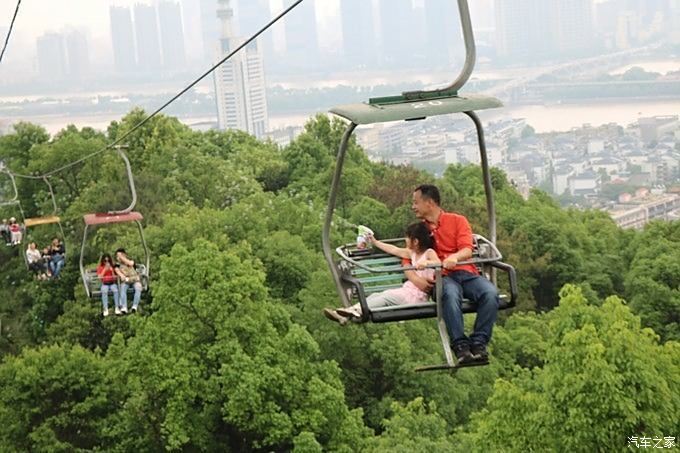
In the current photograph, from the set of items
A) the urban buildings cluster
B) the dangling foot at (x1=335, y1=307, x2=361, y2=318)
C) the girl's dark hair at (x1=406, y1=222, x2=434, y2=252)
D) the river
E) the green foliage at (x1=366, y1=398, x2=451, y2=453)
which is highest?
the girl's dark hair at (x1=406, y1=222, x2=434, y2=252)

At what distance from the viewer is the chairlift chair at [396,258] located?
1053 centimetres

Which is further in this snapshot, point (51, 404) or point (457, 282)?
point (51, 404)

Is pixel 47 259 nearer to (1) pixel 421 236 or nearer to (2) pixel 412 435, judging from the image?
(2) pixel 412 435

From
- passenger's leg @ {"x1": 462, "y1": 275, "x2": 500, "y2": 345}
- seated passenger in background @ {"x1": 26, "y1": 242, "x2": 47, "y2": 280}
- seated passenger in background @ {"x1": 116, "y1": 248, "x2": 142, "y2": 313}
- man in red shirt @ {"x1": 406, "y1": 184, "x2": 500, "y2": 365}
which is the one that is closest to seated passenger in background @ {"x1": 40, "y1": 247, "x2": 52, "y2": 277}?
seated passenger in background @ {"x1": 26, "y1": 242, "x2": 47, "y2": 280}

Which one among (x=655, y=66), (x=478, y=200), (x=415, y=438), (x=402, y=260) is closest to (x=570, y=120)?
(x=655, y=66)

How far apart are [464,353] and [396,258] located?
1.75 meters

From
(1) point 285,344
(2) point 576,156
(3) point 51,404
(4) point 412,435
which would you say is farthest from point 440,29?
(4) point 412,435

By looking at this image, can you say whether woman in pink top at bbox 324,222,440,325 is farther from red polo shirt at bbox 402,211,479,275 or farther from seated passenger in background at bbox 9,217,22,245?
seated passenger in background at bbox 9,217,22,245

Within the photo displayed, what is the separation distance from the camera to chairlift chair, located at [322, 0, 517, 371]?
34.6ft

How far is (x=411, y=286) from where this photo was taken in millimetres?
12406

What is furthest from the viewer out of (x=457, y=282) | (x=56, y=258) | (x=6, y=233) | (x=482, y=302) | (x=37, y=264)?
(x=6, y=233)

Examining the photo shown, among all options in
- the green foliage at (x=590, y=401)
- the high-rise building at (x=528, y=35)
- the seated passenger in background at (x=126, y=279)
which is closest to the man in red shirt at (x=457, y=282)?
the seated passenger in background at (x=126, y=279)

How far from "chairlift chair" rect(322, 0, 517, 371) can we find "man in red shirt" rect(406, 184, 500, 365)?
0.10m

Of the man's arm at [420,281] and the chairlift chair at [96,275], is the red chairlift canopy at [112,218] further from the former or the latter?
the man's arm at [420,281]
